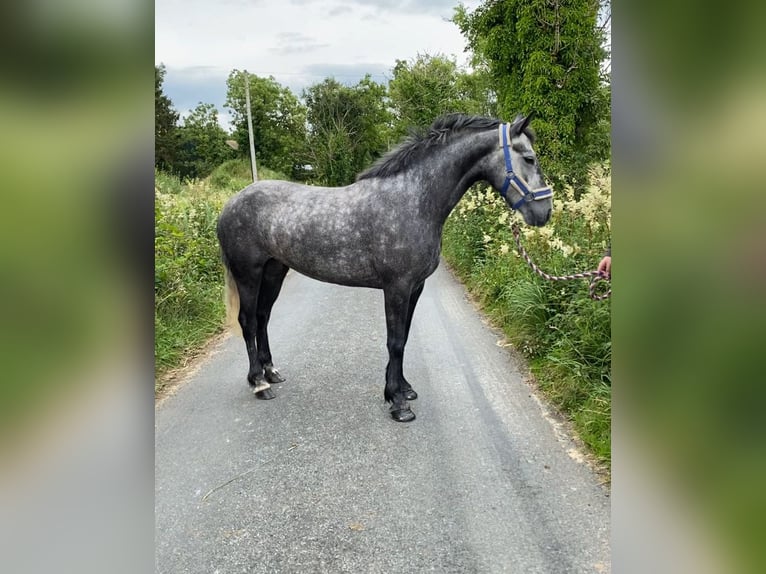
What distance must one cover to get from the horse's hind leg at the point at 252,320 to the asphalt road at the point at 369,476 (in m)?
0.14

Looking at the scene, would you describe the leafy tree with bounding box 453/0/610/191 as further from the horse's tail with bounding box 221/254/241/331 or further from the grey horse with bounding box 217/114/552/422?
the horse's tail with bounding box 221/254/241/331

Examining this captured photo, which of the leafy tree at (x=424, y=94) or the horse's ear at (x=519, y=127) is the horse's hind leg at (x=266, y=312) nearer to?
the horse's ear at (x=519, y=127)

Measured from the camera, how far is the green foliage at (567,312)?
10.7ft

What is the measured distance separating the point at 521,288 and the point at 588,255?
0.80 m

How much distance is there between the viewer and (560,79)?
877cm

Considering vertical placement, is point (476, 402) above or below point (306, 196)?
below

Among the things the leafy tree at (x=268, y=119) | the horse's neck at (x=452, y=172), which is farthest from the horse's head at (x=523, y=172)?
the leafy tree at (x=268, y=119)

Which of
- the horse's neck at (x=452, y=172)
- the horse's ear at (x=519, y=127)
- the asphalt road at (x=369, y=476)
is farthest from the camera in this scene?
the horse's neck at (x=452, y=172)

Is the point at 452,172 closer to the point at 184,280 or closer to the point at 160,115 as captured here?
the point at 160,115

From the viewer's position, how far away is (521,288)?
4703 mm

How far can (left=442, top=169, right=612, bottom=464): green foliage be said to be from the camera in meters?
3.26

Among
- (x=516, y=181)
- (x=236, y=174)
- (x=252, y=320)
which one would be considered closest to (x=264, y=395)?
(x=252, y=320)
